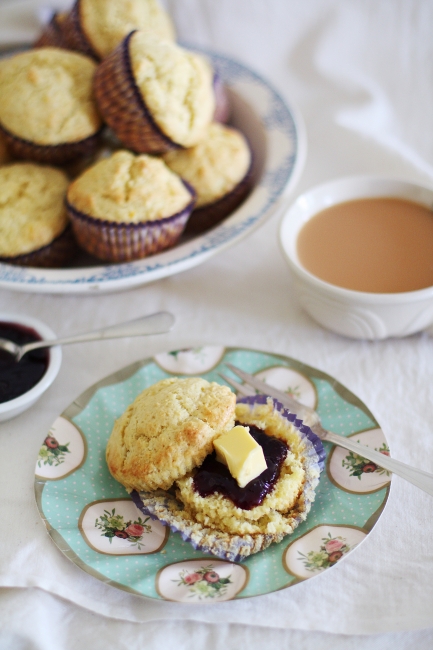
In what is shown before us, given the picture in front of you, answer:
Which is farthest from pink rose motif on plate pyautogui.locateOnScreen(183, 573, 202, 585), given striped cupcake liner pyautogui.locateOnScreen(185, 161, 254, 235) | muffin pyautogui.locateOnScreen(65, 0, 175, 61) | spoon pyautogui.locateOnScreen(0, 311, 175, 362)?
muffin pyautogui.locateOnScreen(65, 0, 175, 61)

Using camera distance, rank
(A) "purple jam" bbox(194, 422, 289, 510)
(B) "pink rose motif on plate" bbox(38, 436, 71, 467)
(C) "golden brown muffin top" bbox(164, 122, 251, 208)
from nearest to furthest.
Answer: (A) "purple jam" bbox(194, 422, 289, 510), (B) "pink rose motif on plate" bbox(38, 436, 71, 467), (C) "golden brown muffin top" bbox(164, 122, 251, 208)

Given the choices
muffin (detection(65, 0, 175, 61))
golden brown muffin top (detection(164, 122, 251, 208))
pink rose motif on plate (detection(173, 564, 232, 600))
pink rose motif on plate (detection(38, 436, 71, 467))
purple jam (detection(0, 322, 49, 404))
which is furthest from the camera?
muffin (detection(65, 0, 175, 61))

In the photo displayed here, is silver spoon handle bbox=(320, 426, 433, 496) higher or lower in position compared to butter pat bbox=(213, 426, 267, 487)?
lower

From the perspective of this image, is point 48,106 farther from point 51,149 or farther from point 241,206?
point 241,206

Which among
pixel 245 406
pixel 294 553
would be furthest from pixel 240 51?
pixel 294 553

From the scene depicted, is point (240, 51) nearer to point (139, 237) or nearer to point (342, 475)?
point (139, 237)

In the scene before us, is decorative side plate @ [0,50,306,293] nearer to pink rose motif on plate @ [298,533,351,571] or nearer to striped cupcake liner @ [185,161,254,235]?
striped cupcake liner @ [185,161,254,235]

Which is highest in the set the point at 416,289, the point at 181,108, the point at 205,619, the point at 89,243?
the point at 181,108
